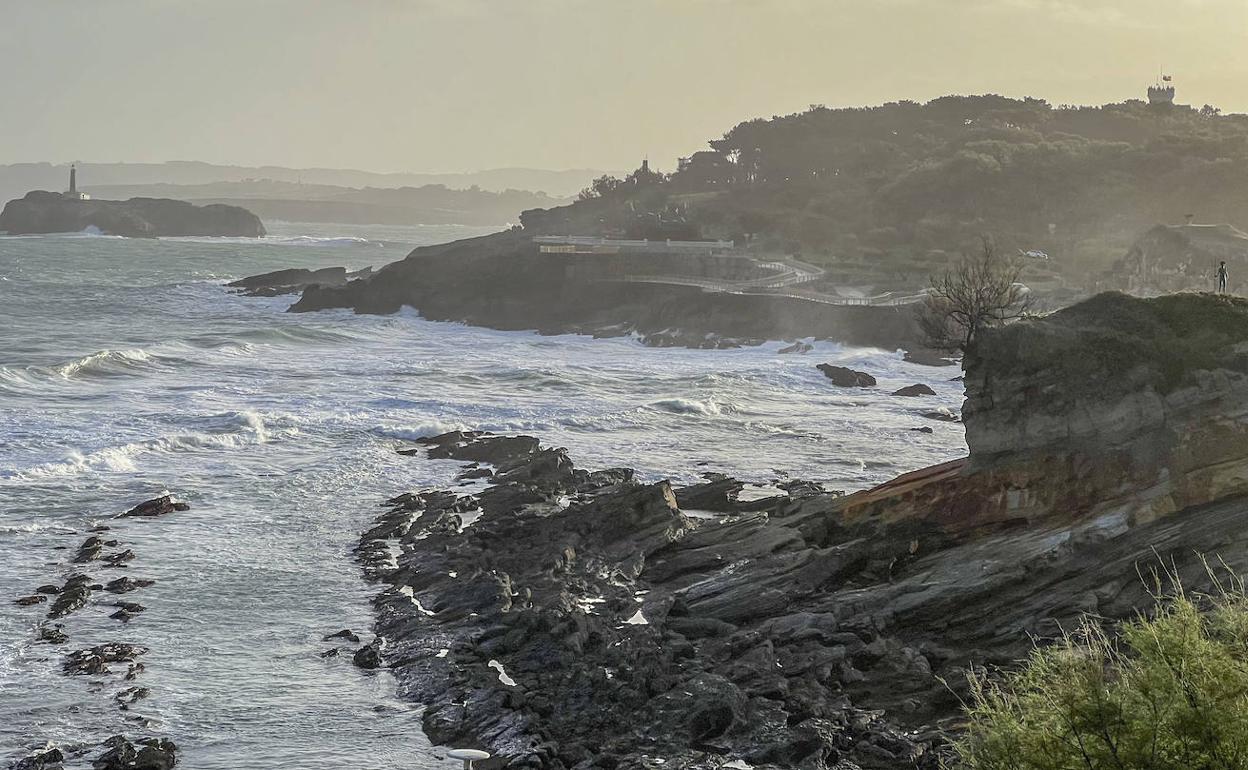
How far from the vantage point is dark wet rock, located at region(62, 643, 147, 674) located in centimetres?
2289

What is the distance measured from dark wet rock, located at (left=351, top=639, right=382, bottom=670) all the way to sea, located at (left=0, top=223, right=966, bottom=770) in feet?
1.00

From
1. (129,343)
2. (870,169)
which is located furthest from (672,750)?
(870,169)

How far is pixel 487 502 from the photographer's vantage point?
35.4 m

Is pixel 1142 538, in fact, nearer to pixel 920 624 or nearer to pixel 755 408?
pixel 920 624

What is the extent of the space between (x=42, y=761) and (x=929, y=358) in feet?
171

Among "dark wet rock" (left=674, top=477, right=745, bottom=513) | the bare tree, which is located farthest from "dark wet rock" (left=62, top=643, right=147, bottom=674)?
the bare tree

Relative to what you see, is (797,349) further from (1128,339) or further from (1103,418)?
(1103,418)

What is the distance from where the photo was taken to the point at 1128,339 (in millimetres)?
24672

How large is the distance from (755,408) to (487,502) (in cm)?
1909

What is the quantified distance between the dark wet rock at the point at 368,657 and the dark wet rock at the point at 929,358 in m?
45.0

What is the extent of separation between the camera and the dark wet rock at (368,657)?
2362cm

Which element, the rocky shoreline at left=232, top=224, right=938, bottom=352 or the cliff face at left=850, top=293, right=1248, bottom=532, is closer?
the cliff face at left=850, top=293, right=1248, bottom=532

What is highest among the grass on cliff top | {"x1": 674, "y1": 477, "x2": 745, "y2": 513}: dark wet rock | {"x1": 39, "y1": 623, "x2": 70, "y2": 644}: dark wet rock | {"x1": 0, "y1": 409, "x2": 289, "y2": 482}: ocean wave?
the grass on cliff top

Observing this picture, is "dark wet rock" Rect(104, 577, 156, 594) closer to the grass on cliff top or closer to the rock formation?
the rock formation
